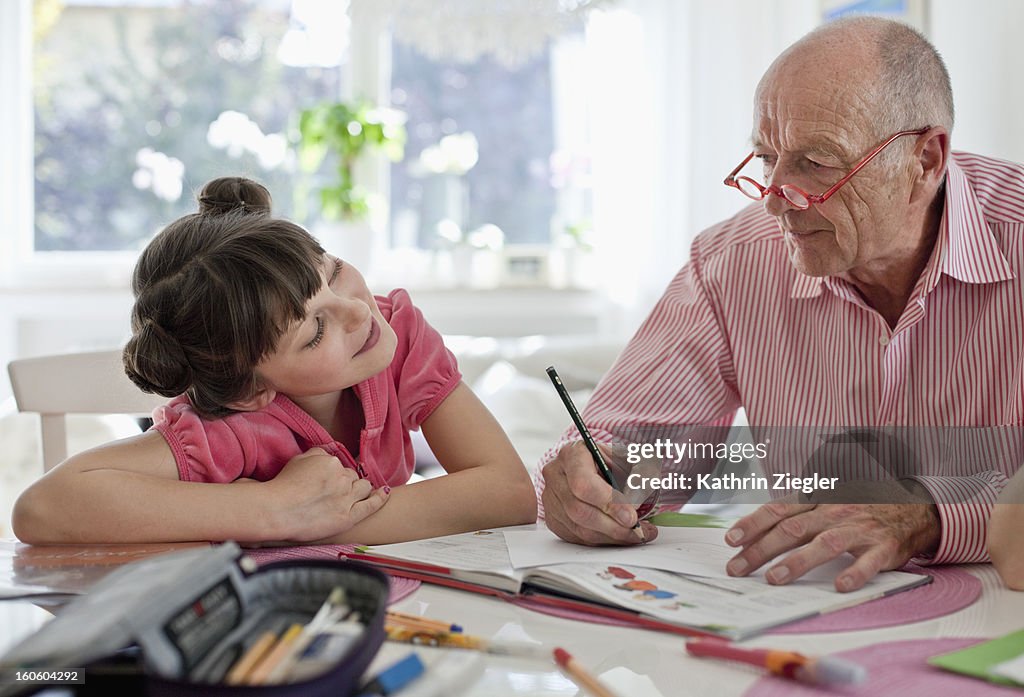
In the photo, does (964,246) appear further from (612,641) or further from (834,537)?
(612,641)

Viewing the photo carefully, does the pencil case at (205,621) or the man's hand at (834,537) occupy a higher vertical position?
the pencil case at (205,621)

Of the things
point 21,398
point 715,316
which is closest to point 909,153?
point 715,316

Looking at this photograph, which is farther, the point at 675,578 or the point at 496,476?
the point at 496,476

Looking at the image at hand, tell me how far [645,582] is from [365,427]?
517 mm

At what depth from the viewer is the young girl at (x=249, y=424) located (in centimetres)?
106

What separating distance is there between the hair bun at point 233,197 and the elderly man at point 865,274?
19.5 inches

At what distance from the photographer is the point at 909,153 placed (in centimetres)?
138

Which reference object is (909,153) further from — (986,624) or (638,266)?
(638,266)

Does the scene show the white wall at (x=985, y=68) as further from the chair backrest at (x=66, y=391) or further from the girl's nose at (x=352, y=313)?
the chair backrest at (x=66, y=391)

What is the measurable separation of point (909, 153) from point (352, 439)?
844 mm

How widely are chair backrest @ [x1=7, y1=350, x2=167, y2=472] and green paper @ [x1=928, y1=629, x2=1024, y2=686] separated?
117 cm

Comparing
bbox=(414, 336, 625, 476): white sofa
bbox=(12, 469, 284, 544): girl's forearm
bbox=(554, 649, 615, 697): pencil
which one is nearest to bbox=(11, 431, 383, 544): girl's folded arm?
bbox=(12, 469, 284, 544): girl's forearm

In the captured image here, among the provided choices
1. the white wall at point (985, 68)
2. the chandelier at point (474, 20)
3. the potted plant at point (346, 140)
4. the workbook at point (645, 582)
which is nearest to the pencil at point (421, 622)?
the workbook at point (645, 582)

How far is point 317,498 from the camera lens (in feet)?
3.62
